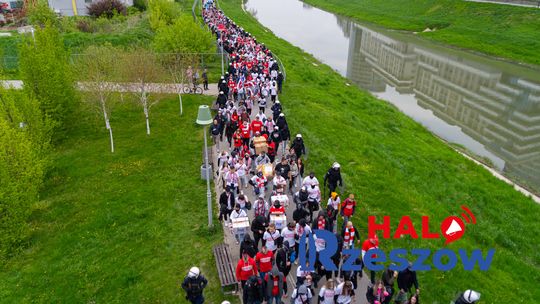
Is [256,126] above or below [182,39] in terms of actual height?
below

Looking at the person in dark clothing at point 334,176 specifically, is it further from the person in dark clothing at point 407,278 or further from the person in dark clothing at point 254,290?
the person in dark clothing at point 254,290

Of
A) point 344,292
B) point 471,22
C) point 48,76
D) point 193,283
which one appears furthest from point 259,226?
point 471,22

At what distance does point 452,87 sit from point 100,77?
32651 mm

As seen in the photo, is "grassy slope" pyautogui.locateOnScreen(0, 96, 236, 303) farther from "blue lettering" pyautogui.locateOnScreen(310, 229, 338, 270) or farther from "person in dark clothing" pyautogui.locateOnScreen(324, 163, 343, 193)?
"person in dark clothing" pyautogui.locateOnScreen(324, 163, 343, 193)

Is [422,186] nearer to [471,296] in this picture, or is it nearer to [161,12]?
[471,296]

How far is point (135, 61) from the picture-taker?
2183 centimetres

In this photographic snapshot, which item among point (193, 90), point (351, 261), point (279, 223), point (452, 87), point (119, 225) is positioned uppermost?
point (351, 261)

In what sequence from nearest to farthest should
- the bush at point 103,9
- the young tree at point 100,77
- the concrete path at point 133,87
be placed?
the young tree at point 100,77
the concrete path at point 133,87
the bush at point 103,9

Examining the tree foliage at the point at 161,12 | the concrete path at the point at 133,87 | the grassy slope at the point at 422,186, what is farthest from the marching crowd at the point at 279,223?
the tree foliage at the point at 161,12

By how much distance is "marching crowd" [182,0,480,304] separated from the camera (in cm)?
942

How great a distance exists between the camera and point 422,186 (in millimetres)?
19750

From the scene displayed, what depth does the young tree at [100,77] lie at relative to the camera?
21.2m

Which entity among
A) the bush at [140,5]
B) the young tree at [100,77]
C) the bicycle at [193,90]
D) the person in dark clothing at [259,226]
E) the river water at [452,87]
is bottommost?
the river water at [452,87]

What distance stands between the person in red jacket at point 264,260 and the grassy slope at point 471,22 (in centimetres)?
4904
